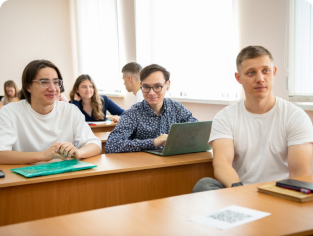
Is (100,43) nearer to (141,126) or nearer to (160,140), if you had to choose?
(141,126)

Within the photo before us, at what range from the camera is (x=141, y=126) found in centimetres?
280

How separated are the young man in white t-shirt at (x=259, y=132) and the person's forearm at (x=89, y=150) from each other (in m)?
0.78

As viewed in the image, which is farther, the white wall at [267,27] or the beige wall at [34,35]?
the beige wall at [34,35]

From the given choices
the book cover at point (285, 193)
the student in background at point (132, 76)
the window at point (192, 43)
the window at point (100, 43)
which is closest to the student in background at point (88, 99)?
the student in background at point (132, 76)

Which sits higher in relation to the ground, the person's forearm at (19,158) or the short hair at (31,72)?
the short hair at (31,72)

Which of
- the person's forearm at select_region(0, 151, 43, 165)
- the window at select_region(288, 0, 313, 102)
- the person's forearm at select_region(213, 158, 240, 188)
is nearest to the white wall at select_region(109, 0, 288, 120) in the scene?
the window at select_region(288, 0, 313, 102)

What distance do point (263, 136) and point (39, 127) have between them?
1.43 m

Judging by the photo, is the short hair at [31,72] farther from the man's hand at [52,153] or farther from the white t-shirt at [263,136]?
the white t-shirt at [263,136]

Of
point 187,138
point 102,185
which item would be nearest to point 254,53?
point 187,138

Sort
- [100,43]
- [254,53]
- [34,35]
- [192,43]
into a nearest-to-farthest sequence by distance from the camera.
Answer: [254,53] → [192,43] → [100,43] → [34,35]

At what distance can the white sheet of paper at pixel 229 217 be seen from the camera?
1.24m

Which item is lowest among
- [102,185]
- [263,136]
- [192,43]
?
[102,185]

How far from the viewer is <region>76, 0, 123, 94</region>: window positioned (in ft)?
23.7

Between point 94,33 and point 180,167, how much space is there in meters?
6.11
